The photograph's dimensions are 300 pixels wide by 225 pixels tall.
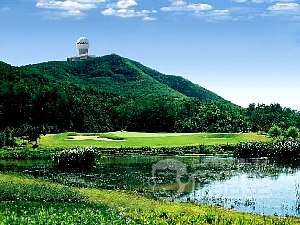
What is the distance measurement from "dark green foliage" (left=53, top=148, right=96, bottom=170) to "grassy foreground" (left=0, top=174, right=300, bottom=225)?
2067 cm

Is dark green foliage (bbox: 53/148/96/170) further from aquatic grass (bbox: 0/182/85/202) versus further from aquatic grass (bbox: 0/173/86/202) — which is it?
aquatic grass (bbox: 0/182/85/202)

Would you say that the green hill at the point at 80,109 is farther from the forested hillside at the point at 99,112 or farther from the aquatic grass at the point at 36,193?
the aquatic grass at the point at 36,193

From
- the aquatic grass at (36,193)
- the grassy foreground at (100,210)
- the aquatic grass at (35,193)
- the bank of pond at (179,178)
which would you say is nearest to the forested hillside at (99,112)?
the bank of pond at (179,178)

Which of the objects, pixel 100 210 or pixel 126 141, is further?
pixel 126 141

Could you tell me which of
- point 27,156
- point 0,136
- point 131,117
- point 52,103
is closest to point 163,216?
point 27,156

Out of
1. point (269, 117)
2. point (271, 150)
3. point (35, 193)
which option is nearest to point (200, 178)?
point (35, 193)

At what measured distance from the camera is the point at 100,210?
32.9 meters

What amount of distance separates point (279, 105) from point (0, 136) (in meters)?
110

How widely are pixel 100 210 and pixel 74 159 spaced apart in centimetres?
3366

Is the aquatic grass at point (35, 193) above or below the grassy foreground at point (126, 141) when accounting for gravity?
below

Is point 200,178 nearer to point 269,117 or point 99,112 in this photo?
point 99,112

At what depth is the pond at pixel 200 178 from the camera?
43.2m

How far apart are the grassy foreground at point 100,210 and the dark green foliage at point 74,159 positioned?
20.7 metres

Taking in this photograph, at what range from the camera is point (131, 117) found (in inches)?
5591
